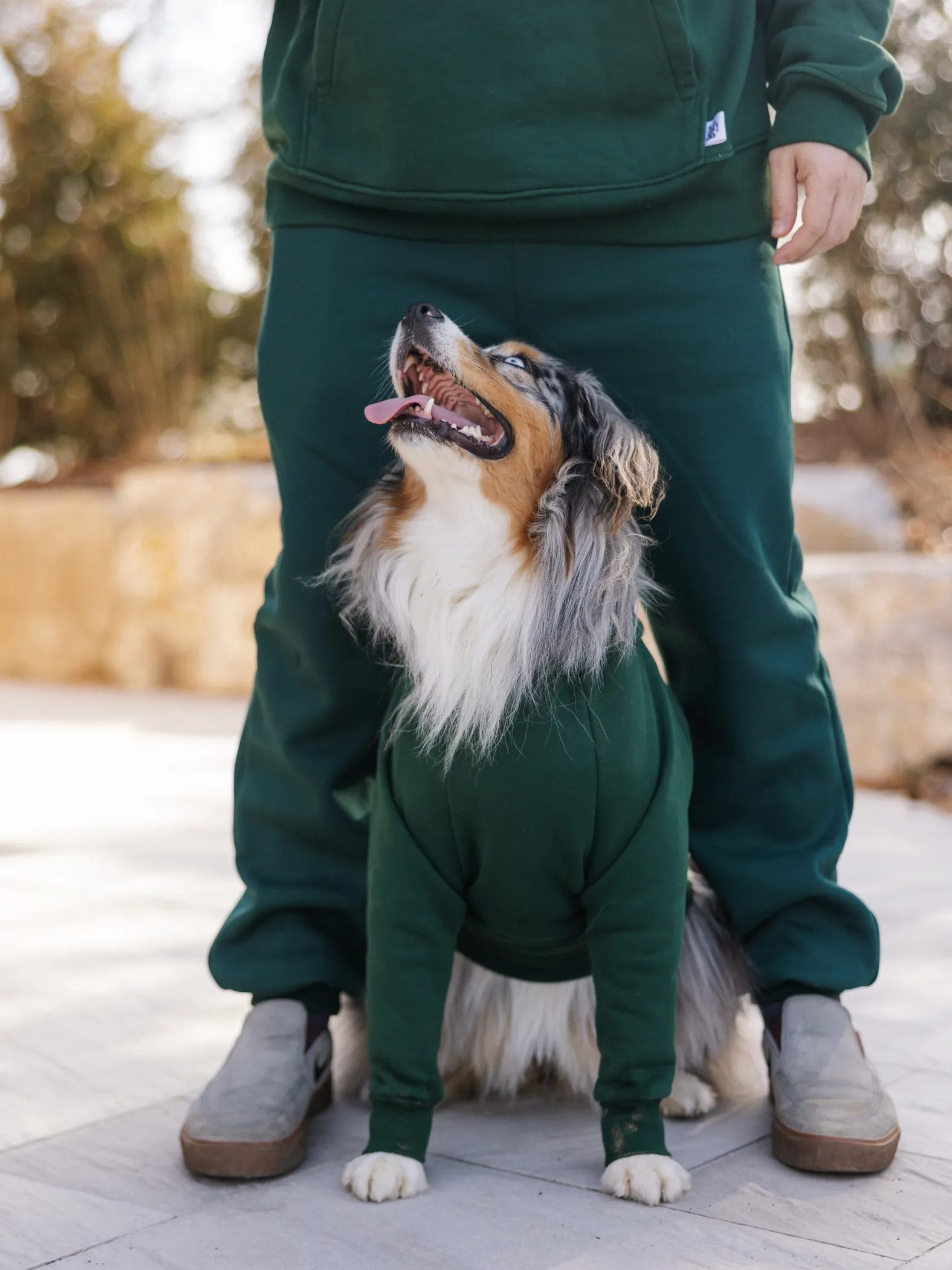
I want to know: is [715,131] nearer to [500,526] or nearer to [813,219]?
[813,219]

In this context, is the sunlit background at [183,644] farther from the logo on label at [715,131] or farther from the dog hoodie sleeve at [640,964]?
the logo on label at [715,131]

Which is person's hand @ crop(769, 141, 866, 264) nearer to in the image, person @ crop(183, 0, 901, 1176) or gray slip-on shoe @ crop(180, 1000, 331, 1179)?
person @ crop(183, 0, 901, 1176)

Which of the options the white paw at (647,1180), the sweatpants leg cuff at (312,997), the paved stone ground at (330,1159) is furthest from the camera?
the sweatpants leg cuff at (312,997)

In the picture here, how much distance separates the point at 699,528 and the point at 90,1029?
4.54ft

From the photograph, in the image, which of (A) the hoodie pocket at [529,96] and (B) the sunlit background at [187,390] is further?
(B) the sunlit background at [187,390]

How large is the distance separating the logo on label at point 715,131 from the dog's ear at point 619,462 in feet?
1.21

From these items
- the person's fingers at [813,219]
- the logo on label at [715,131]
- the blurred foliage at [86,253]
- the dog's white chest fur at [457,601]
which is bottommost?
the dog's white chest fur at [457,601]

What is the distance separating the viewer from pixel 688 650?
2.21m

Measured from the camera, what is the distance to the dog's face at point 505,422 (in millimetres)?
1923

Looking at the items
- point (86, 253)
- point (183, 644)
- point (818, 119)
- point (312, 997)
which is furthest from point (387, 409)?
point (86, 253)

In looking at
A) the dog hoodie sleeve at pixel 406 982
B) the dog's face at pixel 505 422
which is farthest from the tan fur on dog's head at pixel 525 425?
the dog hoodie sleeve at pixel 406 982

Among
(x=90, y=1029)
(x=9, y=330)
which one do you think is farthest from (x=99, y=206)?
(x=90, y=1029)

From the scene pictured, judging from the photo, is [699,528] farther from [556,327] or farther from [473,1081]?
[473,1081]

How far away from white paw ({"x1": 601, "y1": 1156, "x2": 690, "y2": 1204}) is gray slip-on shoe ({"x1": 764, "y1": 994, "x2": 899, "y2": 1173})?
0.59 feet
